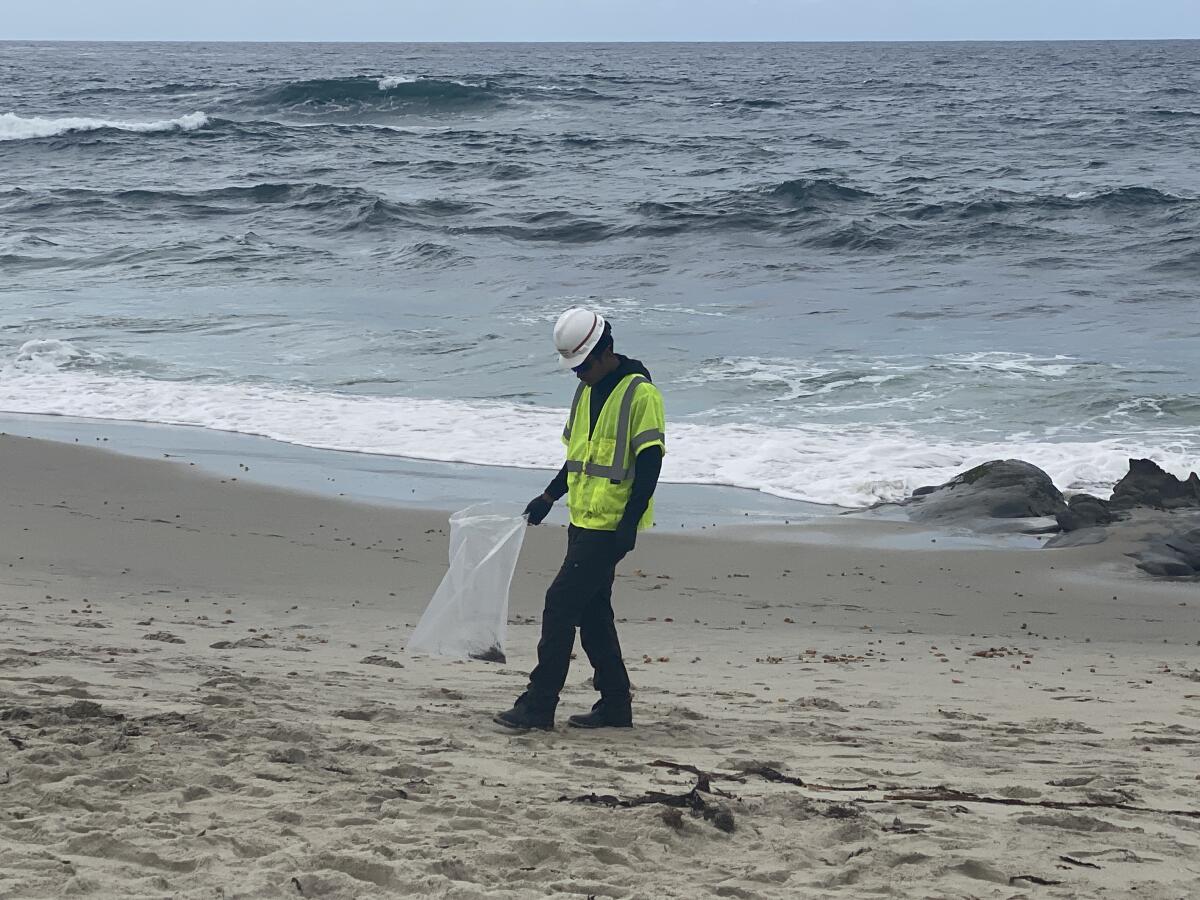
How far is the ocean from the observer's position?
39.9 ft

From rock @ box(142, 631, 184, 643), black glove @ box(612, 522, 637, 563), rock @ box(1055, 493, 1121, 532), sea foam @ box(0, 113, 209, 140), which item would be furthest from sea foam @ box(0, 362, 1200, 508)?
sea foam @ box(0, 113, 209, 140)

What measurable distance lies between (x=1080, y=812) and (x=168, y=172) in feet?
113

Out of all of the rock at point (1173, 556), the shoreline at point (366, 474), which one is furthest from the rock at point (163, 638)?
the rock at point (1173, 556)

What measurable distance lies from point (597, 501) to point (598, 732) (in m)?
0.87

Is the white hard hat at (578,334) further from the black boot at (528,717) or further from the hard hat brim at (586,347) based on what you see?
the black boot at (528,717)

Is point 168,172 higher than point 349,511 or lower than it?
higher

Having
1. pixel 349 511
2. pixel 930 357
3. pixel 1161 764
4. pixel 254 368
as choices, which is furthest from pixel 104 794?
pixel 930 357

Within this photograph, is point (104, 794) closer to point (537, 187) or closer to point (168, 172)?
point (537, 187)

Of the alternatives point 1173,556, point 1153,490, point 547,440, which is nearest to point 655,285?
point 547,440

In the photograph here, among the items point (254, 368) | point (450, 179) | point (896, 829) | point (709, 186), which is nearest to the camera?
point (896, 829)

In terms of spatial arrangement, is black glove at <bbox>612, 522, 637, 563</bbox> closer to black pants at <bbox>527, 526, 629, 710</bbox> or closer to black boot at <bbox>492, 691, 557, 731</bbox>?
black pants at <bbox>527, 526, 629, 710</bbox>

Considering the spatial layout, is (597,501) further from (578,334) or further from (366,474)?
(366,474)

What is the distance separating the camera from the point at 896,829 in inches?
149

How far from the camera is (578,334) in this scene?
4.77 m
